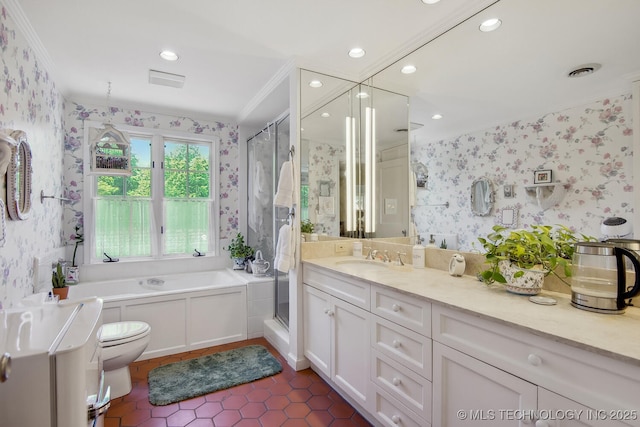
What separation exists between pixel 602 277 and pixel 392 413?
1.13 meters

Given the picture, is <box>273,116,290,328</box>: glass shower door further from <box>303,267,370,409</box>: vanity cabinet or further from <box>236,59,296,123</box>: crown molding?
<box>303,267,370,409</box>: vanity cabinet

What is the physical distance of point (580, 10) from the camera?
146 cm

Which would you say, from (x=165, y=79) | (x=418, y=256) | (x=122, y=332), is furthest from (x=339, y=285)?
(x=165, y=79)

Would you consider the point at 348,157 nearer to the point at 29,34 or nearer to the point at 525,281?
the point at 525,281

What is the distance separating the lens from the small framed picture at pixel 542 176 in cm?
140

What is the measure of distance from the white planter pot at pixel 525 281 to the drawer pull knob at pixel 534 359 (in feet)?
1.32

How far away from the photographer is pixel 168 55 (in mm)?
2365

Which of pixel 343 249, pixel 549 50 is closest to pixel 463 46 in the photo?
pixel 549 50

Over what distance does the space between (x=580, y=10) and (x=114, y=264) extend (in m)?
4.26

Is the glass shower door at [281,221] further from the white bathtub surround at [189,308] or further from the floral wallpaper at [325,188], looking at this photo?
the floral wallpaper at [325,188]

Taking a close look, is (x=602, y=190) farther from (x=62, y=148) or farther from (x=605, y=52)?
(x=62, y=148)

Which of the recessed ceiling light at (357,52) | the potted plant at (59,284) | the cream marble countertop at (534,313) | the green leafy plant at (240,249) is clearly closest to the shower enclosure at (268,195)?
the green leafy plant at (240,249)

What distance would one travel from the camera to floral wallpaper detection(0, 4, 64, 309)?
1.78m

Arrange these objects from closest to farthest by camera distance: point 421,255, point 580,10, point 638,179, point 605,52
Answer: point 638,179, point 605,52, point 580,10, point 421,255
